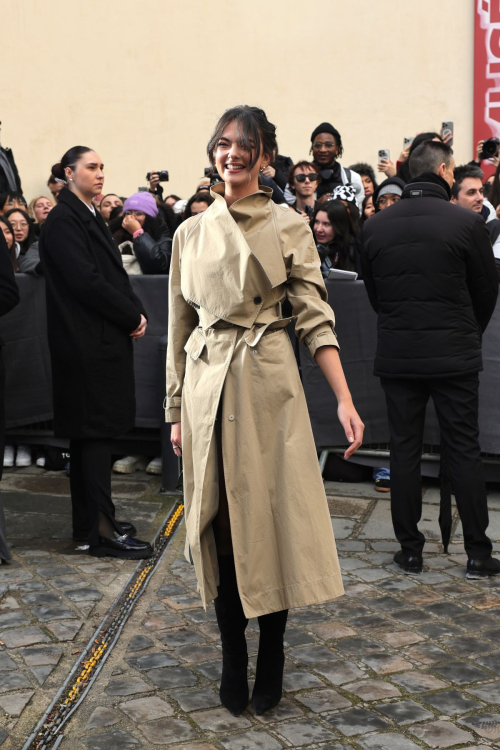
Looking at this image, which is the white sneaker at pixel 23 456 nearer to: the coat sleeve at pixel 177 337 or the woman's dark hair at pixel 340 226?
the woman's dark hair at pixel 340 226

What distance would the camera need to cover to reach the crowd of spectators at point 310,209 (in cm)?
683

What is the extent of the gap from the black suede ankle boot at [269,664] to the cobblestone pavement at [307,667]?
52 millimetres

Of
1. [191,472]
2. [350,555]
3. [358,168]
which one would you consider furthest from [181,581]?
[358,168]

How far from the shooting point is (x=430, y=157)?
16.6 ft

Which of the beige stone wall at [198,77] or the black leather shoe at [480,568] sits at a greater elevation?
the beige stone wall at [198,77]

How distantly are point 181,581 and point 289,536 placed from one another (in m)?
1.72

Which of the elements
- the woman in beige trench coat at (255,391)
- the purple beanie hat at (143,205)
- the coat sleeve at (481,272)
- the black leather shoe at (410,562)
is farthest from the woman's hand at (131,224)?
the woman in beige trench coat at (255,391)

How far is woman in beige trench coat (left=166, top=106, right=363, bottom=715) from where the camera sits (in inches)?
128

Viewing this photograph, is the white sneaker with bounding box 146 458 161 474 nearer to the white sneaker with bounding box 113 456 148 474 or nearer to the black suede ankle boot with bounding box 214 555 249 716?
the white sneaker with bounding box 113 456 148 474

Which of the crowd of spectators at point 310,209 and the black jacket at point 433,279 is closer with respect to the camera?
the black jacket at point 433,279

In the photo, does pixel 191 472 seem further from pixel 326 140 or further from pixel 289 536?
pixel 326 140

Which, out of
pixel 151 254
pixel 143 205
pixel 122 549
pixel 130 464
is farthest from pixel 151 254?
pixel 122 549

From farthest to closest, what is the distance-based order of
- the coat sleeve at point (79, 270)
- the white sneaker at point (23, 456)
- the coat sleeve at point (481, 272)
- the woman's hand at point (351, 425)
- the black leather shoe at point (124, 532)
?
the white sneaker at point (23, 456)
the black leather shoe at point (124, 532)
the coat sleeve at point (79, 270)
the coat sleeve at point (481, 272)
the woman's hand at point (351, 425)

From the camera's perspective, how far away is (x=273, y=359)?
3328 mm
